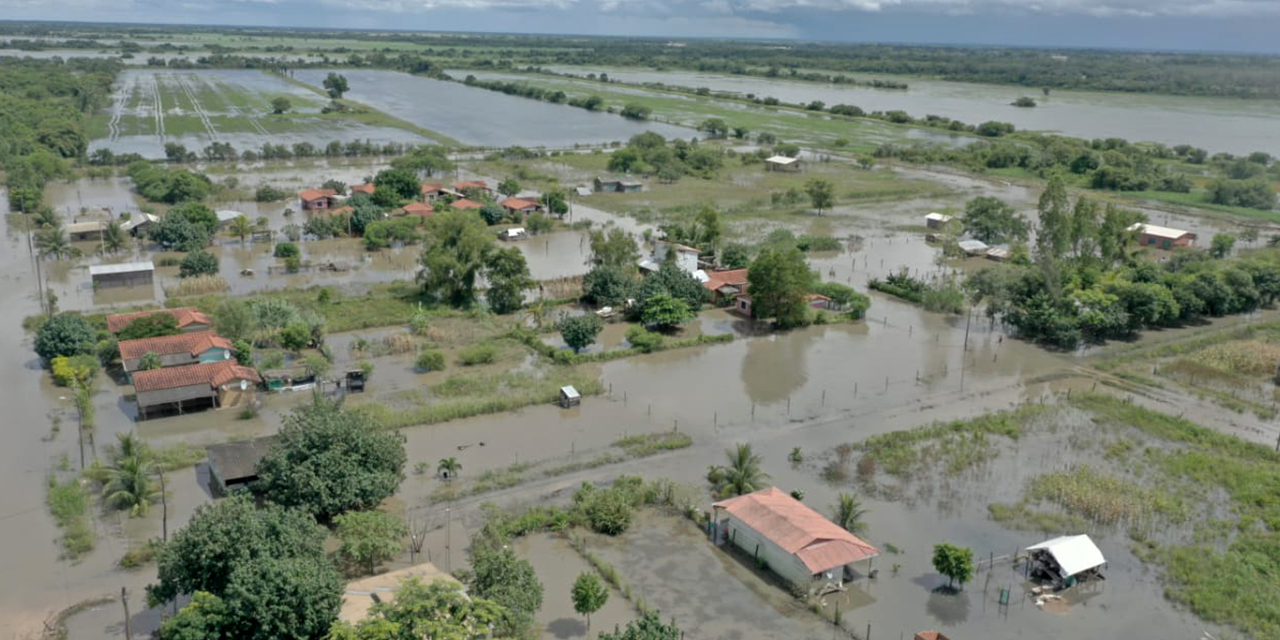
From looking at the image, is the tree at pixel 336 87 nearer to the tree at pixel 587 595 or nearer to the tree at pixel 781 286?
the tree at pixel 781 286

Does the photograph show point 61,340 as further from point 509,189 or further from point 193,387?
point 509,189

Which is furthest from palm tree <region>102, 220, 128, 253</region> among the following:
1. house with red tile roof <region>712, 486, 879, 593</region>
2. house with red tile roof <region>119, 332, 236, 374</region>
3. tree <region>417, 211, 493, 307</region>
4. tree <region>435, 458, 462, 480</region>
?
house with red tile roof <region>712, 486, 879, 593</region>

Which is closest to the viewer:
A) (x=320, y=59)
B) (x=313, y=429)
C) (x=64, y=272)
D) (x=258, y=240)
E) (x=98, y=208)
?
(x=313, y=429)

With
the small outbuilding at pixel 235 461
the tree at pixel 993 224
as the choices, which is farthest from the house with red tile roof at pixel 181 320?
the tree at pixel 993 224

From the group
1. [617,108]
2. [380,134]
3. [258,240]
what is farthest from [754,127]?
[258,240]

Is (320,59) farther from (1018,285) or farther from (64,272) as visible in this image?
(1018,285)

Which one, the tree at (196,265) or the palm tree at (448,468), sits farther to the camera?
the tree at (196,265)
